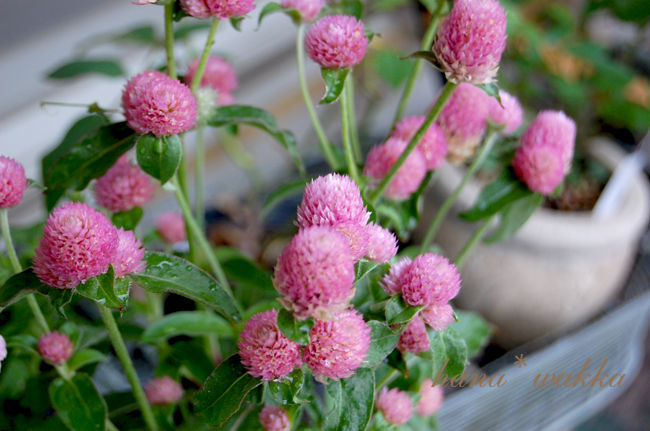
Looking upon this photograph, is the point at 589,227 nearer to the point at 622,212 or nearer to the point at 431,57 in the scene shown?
the point at 622,212

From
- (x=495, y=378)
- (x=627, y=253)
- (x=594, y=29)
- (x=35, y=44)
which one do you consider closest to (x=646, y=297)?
(x=627, y=253)

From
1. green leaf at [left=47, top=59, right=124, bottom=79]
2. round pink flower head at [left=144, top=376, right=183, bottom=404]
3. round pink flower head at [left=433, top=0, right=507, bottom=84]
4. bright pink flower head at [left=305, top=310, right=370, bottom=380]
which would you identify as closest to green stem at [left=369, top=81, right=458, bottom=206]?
round pink flower head at [left=433, top=0, right=507, bottom=84]

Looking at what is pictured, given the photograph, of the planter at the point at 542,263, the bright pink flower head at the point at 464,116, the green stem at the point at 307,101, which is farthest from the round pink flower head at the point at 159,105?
the planter at the point at 542,263

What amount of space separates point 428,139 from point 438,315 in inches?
6.5

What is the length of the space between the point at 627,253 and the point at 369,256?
2.31 feet

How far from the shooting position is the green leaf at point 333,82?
1.33 feet

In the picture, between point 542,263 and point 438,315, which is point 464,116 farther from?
point 542,263

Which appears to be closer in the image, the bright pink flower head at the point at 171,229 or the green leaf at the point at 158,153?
the green leaf at the point at 158,153

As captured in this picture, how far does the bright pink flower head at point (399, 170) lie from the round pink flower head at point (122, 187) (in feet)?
0.62

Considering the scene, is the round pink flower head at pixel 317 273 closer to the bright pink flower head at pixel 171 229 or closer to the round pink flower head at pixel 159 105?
the round pink flower head at pixel 159 105

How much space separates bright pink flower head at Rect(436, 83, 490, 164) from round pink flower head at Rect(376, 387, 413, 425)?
217 mm

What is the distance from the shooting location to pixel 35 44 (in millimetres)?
1197

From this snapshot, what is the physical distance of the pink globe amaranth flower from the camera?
0.36 m

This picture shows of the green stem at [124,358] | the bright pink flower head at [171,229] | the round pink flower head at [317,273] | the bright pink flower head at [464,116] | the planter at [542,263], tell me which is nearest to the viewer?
the round pink flower head at [317,273]
